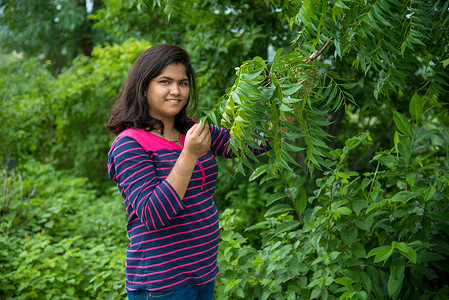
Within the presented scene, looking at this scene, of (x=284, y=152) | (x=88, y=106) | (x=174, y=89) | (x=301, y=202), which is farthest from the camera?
(x=88, y=106)

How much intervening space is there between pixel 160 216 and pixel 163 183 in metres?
0.11

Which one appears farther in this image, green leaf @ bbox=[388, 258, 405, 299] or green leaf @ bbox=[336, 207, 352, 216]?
green leaf @ bbox=[336, 207, 352, 216]

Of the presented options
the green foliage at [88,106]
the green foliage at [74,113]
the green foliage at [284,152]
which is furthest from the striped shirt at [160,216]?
the green foliage at [88,106]

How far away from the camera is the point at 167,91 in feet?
6.06

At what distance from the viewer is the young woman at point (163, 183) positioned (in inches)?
64.7

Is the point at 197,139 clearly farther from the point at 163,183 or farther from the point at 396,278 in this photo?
the point at 396,278

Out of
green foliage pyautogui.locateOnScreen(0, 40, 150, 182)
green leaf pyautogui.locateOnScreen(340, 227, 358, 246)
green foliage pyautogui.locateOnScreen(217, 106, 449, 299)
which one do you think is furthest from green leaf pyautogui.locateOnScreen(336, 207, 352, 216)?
green foliage pyautogui.locateOnScreen(0, 40, 150, 182)

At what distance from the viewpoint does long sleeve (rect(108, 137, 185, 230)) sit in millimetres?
1624

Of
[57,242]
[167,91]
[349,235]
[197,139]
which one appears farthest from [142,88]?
[57,242]

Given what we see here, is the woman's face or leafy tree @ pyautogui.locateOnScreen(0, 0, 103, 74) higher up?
leafy tree @ pyautogui.locateOnScreen(0, 0, 103, 74)

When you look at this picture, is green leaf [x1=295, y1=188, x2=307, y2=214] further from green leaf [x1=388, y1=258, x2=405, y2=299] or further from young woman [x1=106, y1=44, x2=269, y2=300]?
young woman [x1=106, y1=44, x2=269, y2=300]

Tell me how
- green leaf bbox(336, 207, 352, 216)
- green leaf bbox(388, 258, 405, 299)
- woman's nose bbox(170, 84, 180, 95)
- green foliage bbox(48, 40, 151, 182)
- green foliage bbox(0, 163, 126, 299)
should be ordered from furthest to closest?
green foliage bbox(48, 40, 151, 182)
green foliage bbox(0, 163, 126, 299)
green leaf bbox(336, 207, 352, 216)
green leaf bbox(388, 258, 405, 299)
woman's nose bbox(170, 84, 180, 95)

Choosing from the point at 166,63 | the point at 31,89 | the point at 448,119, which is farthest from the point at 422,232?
the point at 31,89

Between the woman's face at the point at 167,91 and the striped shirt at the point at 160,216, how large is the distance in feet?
0.39
